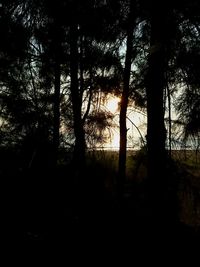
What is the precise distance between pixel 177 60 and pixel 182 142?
1.38 metres

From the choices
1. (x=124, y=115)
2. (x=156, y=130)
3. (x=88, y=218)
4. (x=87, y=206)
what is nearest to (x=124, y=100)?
(x=124, y=115)

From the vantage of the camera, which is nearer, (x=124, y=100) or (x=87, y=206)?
(x=87, y=206)

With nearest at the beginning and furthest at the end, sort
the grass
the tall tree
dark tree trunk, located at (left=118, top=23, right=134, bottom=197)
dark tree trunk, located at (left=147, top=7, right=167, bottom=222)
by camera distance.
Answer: dark tree trunk, located at (left=147, top=7, right=167, bottom=222)
the tall tree
the grass
dark tree trunk, located at (left=118, top=23, right=134, bottom=197)

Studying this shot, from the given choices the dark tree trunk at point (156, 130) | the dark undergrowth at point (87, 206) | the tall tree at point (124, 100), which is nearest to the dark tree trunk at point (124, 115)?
the tall tree at point (124, 100)

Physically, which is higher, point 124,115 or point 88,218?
point 124,115

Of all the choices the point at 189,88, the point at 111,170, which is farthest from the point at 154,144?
the point at 111,170

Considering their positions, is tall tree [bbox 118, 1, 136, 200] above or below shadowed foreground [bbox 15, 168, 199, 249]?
above

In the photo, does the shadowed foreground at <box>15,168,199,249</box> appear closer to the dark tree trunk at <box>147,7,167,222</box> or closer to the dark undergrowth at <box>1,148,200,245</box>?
the dark undergrowth at <box>1,148,200,245</box>

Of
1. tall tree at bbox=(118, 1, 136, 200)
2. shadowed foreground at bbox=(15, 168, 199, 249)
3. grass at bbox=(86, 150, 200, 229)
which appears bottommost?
shadowed foreground at bbox=(15, 168, 199, 249)

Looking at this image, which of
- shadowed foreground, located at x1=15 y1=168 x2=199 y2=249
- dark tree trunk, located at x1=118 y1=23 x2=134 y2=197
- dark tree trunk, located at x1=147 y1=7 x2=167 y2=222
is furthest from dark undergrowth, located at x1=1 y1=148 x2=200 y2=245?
dark tree trunk, located at x1=118 y1=23 x2=134 y2=197

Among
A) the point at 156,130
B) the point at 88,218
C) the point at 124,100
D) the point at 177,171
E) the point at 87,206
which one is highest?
the point at 124,100

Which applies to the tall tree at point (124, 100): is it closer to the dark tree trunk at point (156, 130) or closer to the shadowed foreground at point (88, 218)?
the shadowed foreground at point (88, 218)

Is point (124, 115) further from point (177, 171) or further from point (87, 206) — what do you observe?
point (87, 206)

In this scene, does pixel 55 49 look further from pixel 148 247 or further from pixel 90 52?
pixel 148 247
